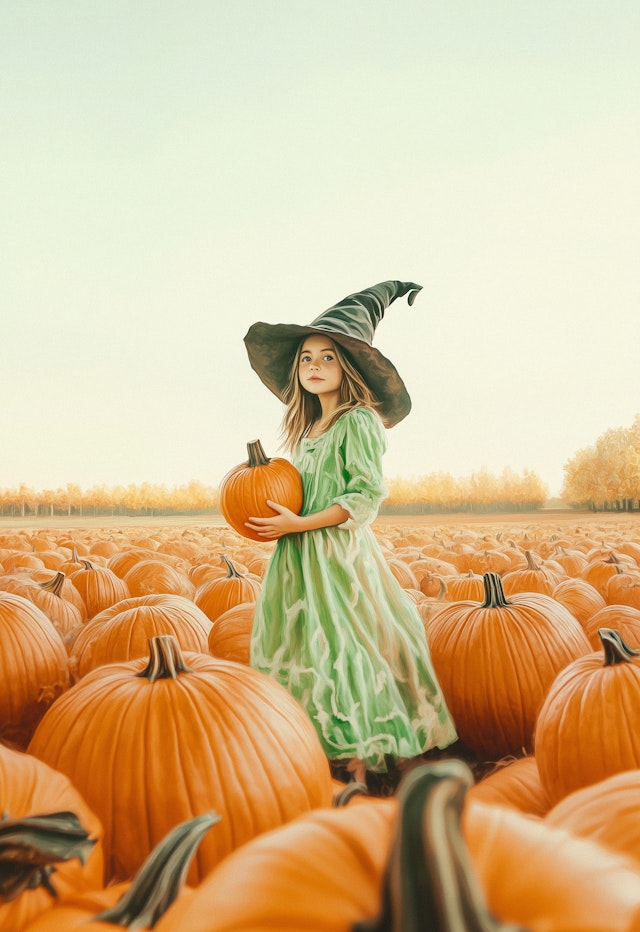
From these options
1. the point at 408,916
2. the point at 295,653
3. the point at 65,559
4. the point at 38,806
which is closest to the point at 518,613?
the point at 295,653

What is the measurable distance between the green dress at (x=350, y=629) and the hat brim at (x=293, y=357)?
0.24m

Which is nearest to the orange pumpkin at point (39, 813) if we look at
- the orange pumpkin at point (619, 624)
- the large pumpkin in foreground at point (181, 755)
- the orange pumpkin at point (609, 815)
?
the large pumpkin in foreground at point (181, 755)

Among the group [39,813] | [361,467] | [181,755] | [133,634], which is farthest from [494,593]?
[39,813]

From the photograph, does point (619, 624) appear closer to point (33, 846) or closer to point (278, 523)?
point (278, 523)

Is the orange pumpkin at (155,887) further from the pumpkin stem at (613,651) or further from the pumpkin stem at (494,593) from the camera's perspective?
the pumpkin stem at (494,593)

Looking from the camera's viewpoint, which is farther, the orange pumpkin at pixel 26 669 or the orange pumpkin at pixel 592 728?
the orange pumpkin at pixel 26 669

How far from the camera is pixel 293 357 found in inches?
122

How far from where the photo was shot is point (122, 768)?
1.35m

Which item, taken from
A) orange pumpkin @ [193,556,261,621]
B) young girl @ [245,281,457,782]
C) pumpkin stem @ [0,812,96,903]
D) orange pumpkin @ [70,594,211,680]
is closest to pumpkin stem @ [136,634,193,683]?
pumpkin stem @ [0,812,96,903]

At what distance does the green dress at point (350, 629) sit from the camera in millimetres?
2357

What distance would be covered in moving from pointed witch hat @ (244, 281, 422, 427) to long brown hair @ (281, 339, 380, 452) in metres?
0.04

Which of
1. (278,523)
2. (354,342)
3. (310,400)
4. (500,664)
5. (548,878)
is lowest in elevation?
(500,664)

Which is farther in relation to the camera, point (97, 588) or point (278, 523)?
point (97, 588)

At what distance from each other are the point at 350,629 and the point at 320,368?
101cm
